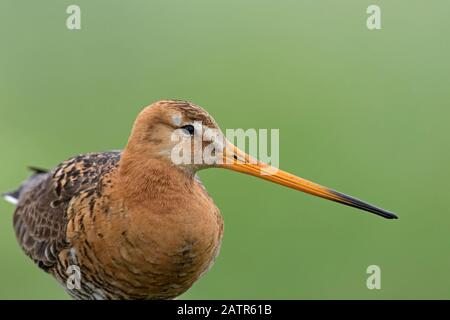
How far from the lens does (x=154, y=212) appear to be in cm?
275

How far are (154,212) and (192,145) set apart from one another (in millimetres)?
288

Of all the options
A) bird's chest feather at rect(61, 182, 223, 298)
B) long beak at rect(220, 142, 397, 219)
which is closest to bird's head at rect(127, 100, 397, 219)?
long beak at rect(220, 142, 397, 219)

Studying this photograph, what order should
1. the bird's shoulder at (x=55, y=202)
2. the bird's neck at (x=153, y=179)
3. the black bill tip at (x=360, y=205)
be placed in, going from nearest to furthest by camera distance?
the black bill tip at (x=360, y=205) → the bird's neck at (x=153, y=179) → the bird's shoulder at (x=55, y=202)

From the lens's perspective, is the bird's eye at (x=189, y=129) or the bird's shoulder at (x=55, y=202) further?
the bird's shoulder at (x=55, y=202)

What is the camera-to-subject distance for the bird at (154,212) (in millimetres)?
2689

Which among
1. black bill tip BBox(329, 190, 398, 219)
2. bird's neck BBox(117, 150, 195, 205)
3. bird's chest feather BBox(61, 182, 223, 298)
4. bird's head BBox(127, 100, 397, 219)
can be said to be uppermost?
bird's head BBox(127, 100, 397, 219)

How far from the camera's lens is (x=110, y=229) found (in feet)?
9.12

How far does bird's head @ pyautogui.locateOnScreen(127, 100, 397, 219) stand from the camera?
266 centimetres

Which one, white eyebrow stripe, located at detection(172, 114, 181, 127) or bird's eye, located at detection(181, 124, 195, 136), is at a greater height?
white eyebrow stripe, located at detection(172, 114, 181, 127)

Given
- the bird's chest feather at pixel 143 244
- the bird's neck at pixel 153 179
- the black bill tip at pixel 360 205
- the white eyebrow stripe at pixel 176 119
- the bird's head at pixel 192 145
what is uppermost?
the white eyebrow stripe at pixel 176 119

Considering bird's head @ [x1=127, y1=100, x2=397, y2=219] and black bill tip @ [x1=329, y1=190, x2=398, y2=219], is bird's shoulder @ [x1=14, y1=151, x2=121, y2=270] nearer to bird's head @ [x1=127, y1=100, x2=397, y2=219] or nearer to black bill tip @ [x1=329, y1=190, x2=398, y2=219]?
bird's head @ [x1=127, y1=100, x2=397, y2=219]

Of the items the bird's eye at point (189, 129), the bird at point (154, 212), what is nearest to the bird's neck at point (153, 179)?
the bird at point (154, 212)

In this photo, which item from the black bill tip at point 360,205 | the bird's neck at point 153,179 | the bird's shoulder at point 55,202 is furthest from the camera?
the bird's shoulder at point 55,202

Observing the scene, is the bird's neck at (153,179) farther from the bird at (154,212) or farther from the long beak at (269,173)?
the long beak at (269,173)
